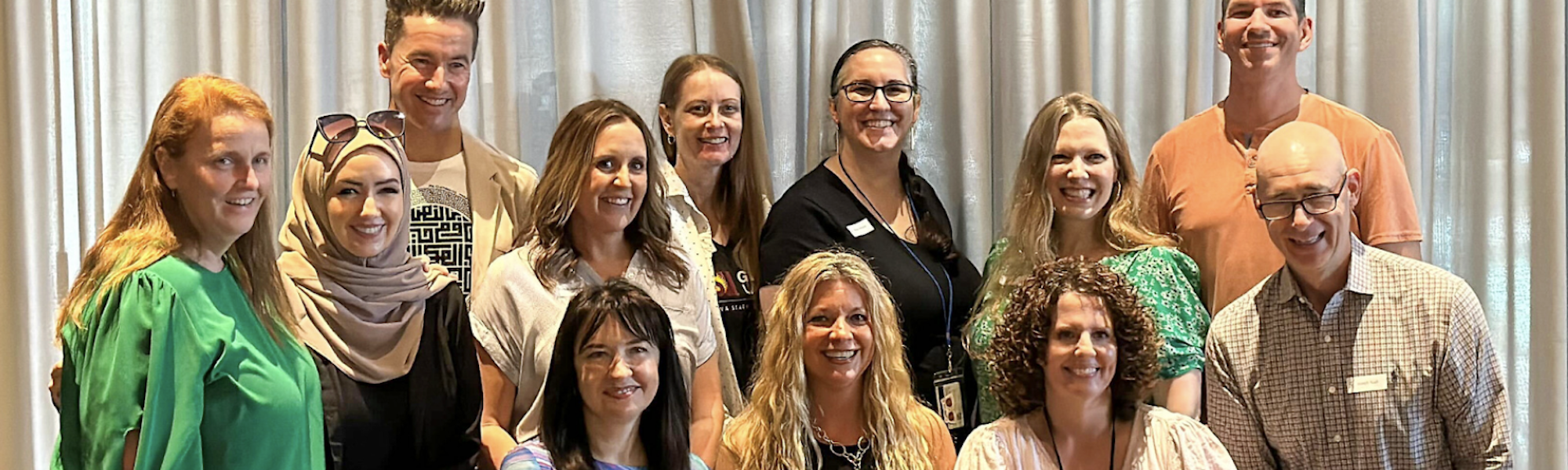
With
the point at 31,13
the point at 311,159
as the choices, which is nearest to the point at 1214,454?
the point at 311,159

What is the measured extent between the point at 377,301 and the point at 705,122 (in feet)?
3.92

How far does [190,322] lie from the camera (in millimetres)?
2029

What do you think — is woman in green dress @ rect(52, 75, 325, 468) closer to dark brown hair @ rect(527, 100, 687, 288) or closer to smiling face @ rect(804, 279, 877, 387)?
dark brown hair @ rect(527, 100, 687, 288)

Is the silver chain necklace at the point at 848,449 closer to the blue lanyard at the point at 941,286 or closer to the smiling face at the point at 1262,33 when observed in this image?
the blue lanyard at the point at 941,286

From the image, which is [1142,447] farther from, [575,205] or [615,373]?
[575,205]

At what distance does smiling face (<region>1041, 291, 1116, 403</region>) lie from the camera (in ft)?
9.17

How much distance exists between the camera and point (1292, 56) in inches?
130

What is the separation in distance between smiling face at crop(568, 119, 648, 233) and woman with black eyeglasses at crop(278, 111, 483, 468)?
408 millimetres

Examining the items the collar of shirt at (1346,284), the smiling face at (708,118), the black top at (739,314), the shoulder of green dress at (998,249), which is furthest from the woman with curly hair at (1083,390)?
the smiling face at (708,118)

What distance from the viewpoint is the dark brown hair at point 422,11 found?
10.4ft

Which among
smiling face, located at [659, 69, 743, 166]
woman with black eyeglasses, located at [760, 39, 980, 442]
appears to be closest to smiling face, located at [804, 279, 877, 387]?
woman with black eyeglasses, located at [760, 39, 980, 442]

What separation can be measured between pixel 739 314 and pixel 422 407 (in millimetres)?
1015

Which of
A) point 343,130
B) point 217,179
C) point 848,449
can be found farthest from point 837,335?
point 217,179

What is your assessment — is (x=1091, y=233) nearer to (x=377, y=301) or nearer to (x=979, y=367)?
(x=979, y=367)
